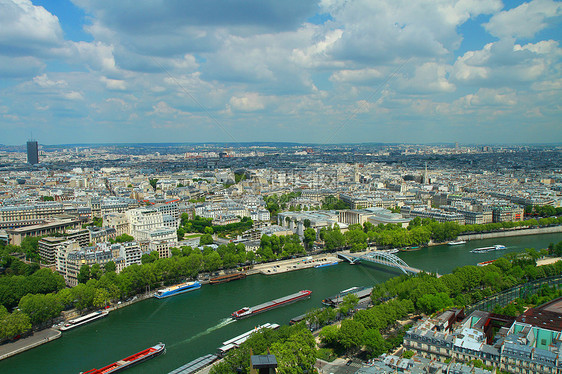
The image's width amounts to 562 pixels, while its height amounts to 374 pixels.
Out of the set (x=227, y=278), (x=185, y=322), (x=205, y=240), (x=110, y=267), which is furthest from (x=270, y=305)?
(x=205, y=240)

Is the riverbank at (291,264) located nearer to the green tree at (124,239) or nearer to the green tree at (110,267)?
the green tree at (110,267)

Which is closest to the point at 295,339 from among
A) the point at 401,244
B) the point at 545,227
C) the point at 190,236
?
the point at 401,244

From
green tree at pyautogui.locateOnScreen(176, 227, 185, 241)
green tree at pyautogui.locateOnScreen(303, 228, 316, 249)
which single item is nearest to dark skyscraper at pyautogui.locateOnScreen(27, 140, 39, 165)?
green tree at pyautogui.locateOnScreen(176, 227, 185, 241)

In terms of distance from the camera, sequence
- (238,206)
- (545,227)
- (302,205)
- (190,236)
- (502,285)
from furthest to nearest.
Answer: (302,205), (238,206), (545,227), (190,236), (502,285)

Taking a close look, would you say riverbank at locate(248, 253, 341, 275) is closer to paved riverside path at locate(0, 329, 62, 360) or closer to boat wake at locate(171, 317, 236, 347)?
boat wake at locate(171, 317, 236, 347)

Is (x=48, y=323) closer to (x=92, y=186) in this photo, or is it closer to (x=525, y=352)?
(x=525, y=352)

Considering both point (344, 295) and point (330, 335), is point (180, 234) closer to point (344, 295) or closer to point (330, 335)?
point (344, 295)

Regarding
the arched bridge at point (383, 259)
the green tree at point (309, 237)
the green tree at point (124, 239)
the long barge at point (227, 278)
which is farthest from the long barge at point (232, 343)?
the green tree at point (124, 239)
